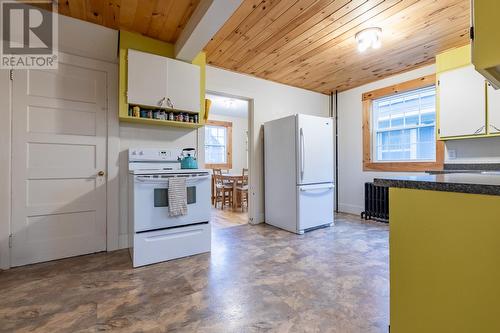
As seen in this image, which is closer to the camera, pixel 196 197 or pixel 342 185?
pixel 196 197

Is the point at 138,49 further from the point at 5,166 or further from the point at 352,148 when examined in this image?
the point at 352,148

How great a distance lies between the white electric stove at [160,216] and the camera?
2307mm

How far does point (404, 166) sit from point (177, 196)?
3468 millimetres

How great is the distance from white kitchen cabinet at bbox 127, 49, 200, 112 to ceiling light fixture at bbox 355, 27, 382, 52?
1859 millimetres

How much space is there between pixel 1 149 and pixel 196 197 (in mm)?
1827

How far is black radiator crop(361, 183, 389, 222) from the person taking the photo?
12.7 ft

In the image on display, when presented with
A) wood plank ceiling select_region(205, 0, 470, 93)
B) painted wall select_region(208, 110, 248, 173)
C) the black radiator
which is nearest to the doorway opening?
painted wall select_region(208, 110, 248, 173)

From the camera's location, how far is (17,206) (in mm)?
2318

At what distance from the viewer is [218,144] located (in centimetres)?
721

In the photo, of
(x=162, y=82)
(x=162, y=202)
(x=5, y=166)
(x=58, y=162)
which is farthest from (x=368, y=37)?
(x=5, y=166)

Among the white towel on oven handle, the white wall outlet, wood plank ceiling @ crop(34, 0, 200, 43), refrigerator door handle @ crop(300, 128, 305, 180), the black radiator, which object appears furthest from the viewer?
the black radiator

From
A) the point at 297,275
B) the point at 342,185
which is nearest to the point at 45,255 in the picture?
the point at 297,275

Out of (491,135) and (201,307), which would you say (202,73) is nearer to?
(201,307)

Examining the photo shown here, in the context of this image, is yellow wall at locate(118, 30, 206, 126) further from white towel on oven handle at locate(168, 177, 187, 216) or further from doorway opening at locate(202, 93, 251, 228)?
doorway opening at locate(202, 93, 251, 228)
